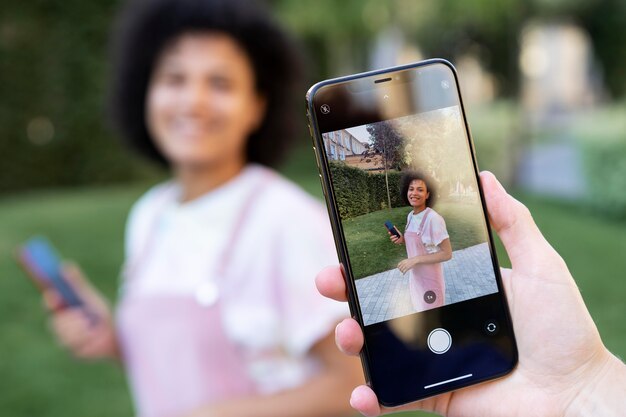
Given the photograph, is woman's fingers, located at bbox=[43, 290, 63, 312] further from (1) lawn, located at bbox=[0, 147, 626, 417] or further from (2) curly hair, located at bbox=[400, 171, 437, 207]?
(1) lawn, located at bbox=[0, 147, 626, 417]

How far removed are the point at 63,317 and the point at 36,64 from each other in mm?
Result: 7497

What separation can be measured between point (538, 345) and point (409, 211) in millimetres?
261

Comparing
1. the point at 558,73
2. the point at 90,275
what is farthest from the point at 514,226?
the point at 558,73

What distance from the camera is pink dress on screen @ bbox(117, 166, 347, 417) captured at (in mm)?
1695

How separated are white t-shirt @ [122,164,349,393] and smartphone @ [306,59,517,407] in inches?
23.1

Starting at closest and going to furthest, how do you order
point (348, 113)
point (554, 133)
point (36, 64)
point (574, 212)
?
point (348, 113), point (574, 212), point (36, 64), point (554, 133)

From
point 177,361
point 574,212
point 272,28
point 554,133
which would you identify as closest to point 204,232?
point 177,361

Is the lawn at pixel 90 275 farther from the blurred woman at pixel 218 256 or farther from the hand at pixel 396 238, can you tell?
the hand at pixel 396 238

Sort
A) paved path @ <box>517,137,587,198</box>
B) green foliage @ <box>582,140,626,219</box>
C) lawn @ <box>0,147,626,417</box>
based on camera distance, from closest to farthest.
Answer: lawn @ <box>0,147,626,417</box> → green foliage @ <box>582,140,626,219</box> → paved path @ <box>517,137,587,198</box>

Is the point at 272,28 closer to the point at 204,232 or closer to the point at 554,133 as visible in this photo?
the point at 204,232

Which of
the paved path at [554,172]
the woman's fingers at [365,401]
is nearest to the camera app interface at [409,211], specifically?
the woman's fingers at [365,401]

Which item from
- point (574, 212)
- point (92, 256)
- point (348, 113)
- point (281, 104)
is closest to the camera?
point (348, 113)

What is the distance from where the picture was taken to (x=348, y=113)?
109 cm

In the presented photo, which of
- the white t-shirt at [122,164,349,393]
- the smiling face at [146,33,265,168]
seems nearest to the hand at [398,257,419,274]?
the white t-shirt at [122,164,349,393]
